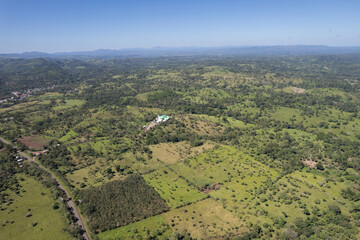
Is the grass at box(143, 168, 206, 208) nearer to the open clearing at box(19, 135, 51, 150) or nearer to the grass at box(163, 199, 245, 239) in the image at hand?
the grass at box(163, 199, 245, 239)

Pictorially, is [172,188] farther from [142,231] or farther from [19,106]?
[19,106]

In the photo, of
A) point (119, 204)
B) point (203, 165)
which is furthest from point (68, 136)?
point (203, 165)

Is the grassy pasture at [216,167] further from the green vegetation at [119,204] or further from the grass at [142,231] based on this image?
the grass at [142,231]

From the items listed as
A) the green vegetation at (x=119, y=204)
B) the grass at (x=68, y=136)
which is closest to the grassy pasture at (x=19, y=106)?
the grass at (x=68, y=136)

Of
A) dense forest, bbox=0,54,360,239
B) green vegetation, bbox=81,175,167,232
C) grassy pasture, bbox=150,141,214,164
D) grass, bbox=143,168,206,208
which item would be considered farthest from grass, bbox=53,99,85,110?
grass, bbox=143,168,206,208

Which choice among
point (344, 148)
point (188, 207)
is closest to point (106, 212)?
point (188, 207)

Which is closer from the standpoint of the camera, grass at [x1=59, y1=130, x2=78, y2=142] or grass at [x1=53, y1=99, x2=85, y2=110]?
grass at [x1=59, y1=130, x2=78, y2=142]

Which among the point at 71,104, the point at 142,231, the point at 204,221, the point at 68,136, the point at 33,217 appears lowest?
the point at 204,221
